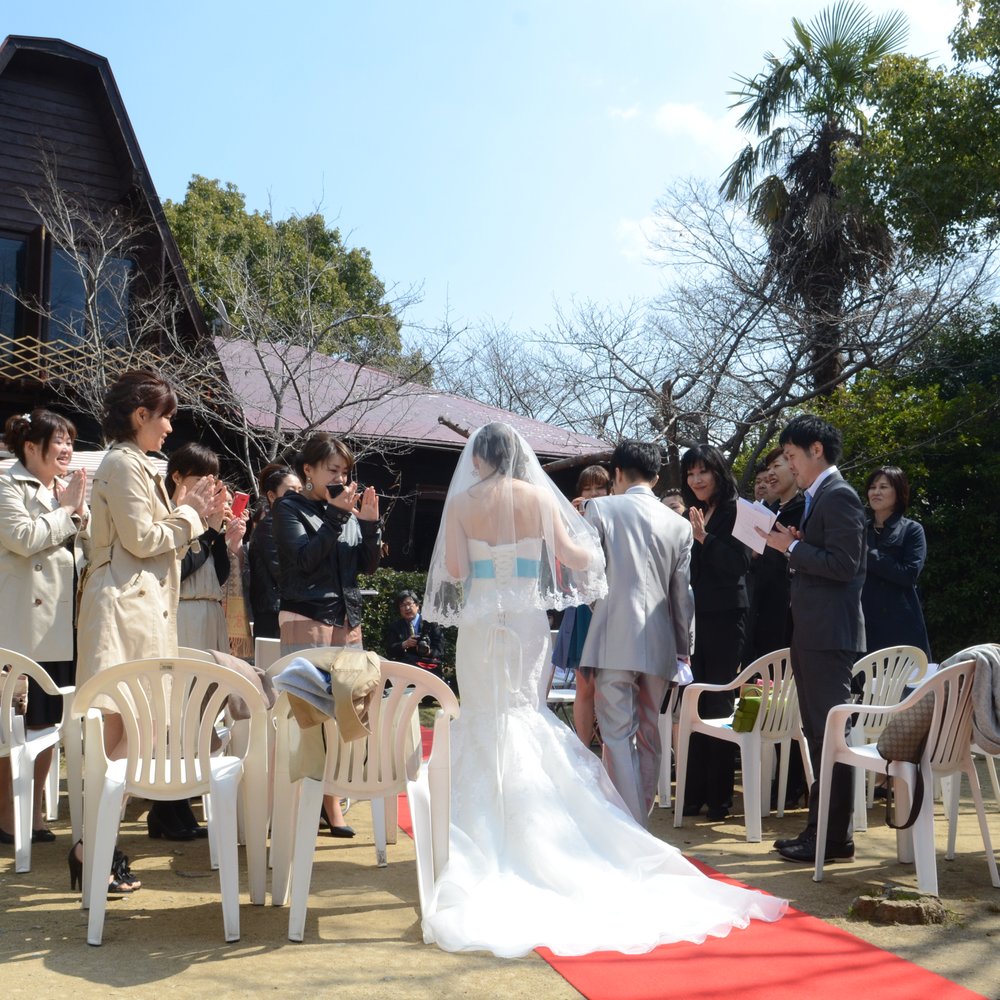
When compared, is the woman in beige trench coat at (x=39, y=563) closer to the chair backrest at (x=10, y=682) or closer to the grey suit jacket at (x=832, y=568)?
the chair backrest at (x=10, y=682)

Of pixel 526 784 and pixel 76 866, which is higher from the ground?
pixel 526 784

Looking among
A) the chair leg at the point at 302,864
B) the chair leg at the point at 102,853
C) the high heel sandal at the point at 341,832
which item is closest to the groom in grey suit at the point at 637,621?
the high heel sandal at the point at 341,832

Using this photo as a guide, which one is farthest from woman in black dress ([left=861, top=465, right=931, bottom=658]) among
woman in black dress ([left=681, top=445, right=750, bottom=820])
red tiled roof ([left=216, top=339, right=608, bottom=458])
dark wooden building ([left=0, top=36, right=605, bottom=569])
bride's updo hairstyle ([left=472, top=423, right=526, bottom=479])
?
dark wooden building ([left=0, top=36, right=605, bottom=569])

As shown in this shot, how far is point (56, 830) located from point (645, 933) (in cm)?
342

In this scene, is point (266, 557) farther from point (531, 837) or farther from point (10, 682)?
point (531, 837)

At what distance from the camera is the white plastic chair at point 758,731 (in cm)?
550

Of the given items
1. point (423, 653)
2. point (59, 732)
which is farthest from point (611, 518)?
point (423, 653)

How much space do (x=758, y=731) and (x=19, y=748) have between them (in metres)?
3.67

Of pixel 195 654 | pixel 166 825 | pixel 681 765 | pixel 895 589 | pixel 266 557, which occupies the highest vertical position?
pixel 266 557

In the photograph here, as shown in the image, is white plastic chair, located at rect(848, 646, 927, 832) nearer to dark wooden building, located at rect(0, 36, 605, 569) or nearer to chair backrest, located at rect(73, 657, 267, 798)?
chair backrest, located at rect(73, 657, 267, 798)

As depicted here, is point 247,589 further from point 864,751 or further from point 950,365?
point 950,365

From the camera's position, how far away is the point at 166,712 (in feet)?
13.1

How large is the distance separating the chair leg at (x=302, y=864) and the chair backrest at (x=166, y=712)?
0.46 m

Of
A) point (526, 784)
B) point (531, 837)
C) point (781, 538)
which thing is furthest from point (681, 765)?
point (531, 837)
